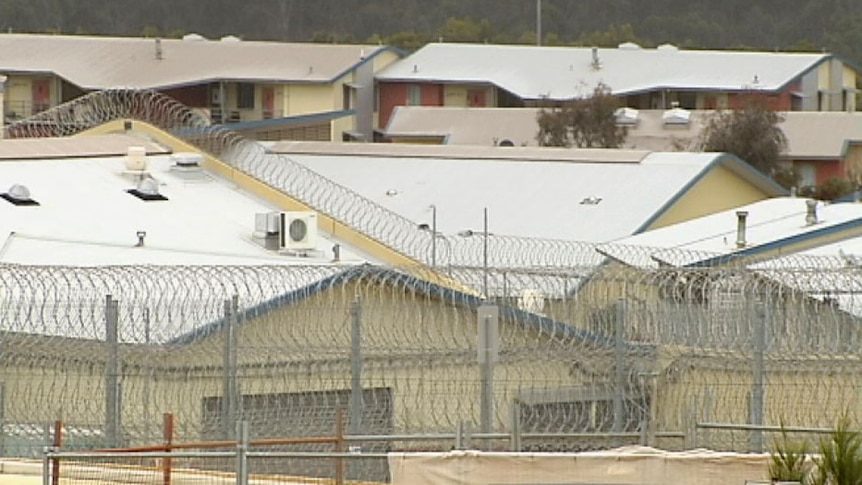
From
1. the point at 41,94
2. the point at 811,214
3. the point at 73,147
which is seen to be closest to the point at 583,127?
the point at 41,94

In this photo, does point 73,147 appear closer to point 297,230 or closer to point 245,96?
point 297,230

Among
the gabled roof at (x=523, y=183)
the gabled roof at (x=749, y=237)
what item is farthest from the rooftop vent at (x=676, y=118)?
the gabled roof at (x=749, y=237)

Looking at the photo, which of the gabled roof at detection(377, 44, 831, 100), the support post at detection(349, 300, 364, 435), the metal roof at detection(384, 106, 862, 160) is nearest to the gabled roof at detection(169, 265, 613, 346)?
the support post at detection(349, 300, 364, 435)

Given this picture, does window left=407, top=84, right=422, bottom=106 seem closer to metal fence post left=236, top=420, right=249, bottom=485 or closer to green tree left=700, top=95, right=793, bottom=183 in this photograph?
green tree left=700, top=95, right=793, bottom=183

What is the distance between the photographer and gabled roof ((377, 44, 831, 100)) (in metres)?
71.8

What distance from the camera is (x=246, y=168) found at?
30.8 metres

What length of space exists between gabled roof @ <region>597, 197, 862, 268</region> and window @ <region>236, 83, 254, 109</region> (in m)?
38.6

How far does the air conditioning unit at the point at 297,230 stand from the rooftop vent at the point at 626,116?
120 ft

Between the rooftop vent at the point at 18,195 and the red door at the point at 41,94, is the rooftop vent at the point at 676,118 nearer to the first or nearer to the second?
the red door at the point at 41,94

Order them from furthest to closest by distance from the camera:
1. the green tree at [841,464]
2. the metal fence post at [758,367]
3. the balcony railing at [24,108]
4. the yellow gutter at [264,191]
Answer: the balcony railing at [24,108] → the yellow gutter at [264,191] → the metal fence post at [758,367] → the green tree at [841,464]

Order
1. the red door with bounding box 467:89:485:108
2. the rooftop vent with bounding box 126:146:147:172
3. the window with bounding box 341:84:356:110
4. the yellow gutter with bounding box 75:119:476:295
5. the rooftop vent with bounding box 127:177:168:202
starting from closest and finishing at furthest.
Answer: the yellow gutter with bounding box 75:119:476:295 → the rooftop vent with bounding box 127:177:168:202 → the rooftop vent with bounding box 126:146:147:172 → the window with bounding box 341:84:356:110 → the red door with bounding box 467:89:485:108

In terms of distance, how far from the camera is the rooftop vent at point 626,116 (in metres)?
63.0

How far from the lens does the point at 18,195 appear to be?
2719 centimetres

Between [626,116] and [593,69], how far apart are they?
10310 millimetres
